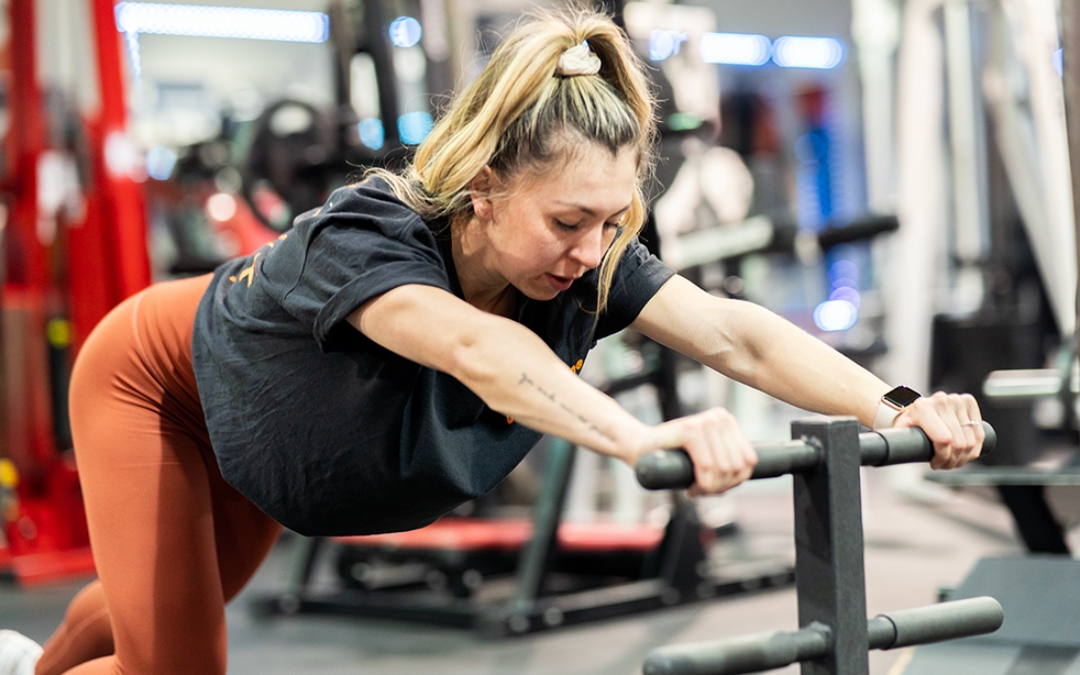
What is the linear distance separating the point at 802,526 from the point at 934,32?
4.36m

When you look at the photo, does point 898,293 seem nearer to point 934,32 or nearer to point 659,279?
point 934,32

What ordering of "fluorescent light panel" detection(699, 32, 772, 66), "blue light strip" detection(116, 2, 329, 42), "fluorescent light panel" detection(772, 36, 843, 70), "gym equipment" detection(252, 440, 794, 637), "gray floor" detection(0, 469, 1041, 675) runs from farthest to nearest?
"fluorescent light panel" detection(772, 36, 843, 70) < "fluorescent light panel" detection(699, 32, 772, 66) < "blue light strip" detection(116, 2, 329, 42) < "gym equipment" detection(252, 440, 794, 637) < "gray floor" detection(0, 469, 1041, 675)

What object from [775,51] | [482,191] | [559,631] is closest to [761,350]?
[482,191]

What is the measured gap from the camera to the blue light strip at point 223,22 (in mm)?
7949

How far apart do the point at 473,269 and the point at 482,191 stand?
112mm

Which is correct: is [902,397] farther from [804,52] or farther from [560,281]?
[804,52]

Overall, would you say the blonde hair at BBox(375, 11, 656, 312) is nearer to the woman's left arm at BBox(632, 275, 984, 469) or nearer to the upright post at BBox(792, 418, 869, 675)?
the woman's left arm at BBox(632, 275, 984, 469)

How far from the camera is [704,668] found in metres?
0.92

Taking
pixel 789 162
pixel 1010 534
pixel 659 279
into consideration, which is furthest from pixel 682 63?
pixel 659 279

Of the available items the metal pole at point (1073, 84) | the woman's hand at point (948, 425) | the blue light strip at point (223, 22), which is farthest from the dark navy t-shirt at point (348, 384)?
Answer: the blue light strip at point (223, 22)

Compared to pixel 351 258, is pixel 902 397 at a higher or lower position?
lower

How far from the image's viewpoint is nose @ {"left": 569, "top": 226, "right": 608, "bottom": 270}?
1.14m

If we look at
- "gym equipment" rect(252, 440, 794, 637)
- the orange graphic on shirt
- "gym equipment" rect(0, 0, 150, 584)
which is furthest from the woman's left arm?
"gym equipment" rect(0, 0, 150, 584)

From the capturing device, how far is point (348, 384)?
4.01 ft
